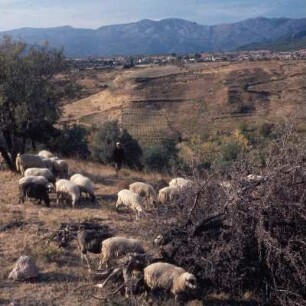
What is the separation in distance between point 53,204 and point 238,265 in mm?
6619

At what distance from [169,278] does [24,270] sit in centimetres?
241

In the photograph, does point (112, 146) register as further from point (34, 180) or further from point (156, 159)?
point (34, 180)

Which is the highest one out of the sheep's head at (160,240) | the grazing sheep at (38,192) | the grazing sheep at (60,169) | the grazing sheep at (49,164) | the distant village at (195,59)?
the sheep's head at (160,240)

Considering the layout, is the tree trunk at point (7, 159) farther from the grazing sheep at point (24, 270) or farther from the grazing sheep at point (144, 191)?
the grazing sheep at point (24, 270)

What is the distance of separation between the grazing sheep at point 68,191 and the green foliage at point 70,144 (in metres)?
11.8

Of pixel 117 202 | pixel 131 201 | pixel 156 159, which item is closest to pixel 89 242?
pixel 131 201

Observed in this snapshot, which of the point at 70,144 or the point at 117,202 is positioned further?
the point at 70,144

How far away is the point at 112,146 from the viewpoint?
26.1 metres

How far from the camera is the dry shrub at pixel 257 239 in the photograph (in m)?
8.16

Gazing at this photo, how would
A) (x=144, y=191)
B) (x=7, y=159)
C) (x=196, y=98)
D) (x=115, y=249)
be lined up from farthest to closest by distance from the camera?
(x=196, y=98) < (x=7, y=159) < (x=144, y=191) < (x=115, y=249)

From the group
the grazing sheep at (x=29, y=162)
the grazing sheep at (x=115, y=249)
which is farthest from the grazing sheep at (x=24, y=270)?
the grazing sheep at (x=29, y=162)

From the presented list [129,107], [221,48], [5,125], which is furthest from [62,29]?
[5,125]

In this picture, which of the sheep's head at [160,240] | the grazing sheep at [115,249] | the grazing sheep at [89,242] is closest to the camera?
the sheep's head at [160,240]

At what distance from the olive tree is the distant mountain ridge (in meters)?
100.0
